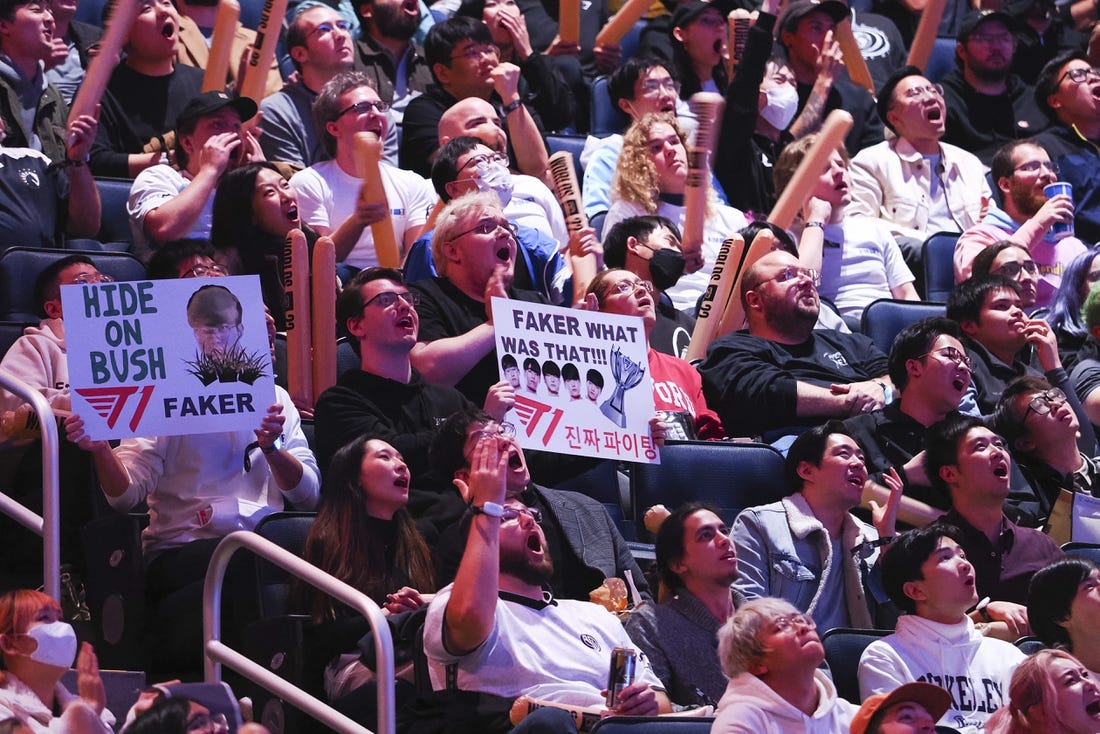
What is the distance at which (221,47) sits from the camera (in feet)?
22.9

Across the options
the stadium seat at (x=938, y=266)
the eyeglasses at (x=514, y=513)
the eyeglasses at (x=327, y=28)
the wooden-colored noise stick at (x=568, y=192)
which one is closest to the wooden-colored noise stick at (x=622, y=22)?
the eyeglasses at (x=327, y=28)

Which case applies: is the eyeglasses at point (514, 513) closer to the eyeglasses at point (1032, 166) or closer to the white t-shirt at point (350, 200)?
the white t-shirt at point (350, 200)

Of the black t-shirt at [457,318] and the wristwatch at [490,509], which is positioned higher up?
the wristwatch at [490,509]

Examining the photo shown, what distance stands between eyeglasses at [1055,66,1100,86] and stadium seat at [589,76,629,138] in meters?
1.87

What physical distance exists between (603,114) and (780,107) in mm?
699

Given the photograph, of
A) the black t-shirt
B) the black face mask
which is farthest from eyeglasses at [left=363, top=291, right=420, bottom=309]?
the black face mask

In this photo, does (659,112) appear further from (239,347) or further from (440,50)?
(239,347)

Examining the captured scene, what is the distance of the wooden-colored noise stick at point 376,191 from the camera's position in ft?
20.7

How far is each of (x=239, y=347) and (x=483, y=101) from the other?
216cm

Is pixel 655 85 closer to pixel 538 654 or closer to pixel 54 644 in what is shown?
pixel 538 654

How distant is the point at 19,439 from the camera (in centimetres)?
504

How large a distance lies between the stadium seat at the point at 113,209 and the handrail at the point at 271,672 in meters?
2.19

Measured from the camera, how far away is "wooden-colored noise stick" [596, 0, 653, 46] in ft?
27.4

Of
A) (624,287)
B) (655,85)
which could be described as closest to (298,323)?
(624,287)
